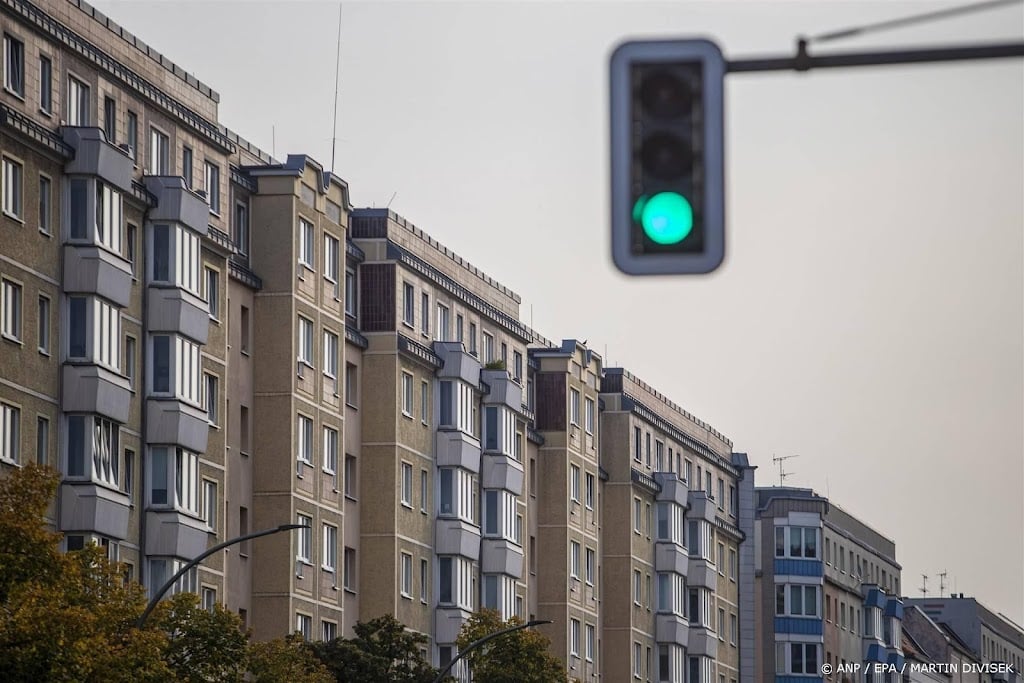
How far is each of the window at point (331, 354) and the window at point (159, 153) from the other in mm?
10729

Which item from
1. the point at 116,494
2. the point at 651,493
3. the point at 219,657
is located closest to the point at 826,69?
the point at 219,657

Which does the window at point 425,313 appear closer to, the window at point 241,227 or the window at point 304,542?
the window at point 304,542

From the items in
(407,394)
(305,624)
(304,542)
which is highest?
(407,394)

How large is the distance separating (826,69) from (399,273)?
204ft

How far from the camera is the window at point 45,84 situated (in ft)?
171

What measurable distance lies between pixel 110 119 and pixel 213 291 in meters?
7.27

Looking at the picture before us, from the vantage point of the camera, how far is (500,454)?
8112 centimetres

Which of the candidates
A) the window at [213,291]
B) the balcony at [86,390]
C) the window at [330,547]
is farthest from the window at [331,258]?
the balcony at [86,390]

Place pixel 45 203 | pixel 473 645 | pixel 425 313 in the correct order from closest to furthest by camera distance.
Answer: pixel 45 203 < pixel 473 645 < pixel 425 313

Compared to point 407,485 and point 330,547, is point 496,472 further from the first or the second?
point 330,547

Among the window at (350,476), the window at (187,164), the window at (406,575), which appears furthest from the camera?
the window at (406,575)

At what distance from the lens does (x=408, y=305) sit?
75.0 m

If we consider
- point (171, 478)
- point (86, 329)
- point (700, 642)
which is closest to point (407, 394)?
point (171, 478)

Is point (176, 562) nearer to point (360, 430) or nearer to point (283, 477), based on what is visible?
point (283, 477)
